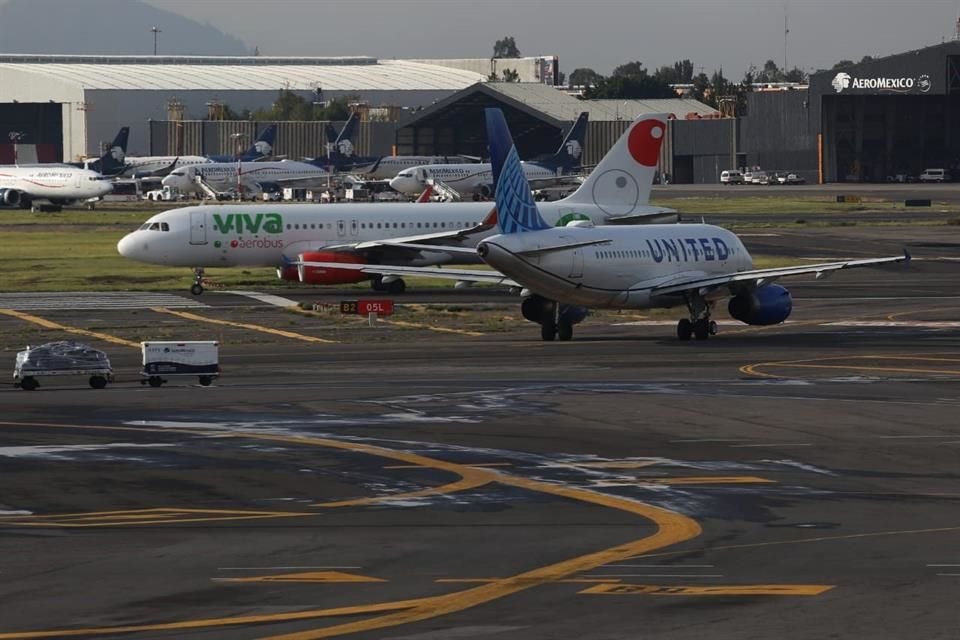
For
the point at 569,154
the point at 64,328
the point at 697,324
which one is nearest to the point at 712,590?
the point at 697,324

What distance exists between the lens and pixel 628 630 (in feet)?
61.8

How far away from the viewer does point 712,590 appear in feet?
68.8

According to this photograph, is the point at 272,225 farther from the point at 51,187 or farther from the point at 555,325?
the point at 51,187

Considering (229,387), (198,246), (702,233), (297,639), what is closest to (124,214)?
(198,246)

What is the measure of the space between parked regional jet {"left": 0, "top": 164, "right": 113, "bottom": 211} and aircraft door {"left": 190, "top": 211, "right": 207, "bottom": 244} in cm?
9662

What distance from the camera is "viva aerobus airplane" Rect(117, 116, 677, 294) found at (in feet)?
257

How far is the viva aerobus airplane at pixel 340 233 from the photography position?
78250mm

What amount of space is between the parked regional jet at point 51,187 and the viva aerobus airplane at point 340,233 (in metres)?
96.2

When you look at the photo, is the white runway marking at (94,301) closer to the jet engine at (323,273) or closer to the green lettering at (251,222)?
the green lettering at (251,222)

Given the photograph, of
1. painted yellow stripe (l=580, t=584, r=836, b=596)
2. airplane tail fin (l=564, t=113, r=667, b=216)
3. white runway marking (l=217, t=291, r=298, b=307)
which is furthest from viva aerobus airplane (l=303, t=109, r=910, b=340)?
painted yellow stripe (l=580, t=584, r=836, b=596)

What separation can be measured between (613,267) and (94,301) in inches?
1116

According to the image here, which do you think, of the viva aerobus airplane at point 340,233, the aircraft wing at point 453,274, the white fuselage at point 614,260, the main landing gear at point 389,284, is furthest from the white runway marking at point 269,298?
the white fuselage at point 614,260

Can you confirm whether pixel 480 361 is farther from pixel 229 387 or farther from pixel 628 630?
pixel 628 630

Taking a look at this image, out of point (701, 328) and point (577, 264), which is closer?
point (577, 264)
